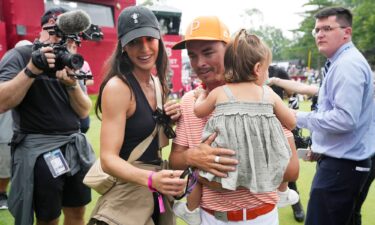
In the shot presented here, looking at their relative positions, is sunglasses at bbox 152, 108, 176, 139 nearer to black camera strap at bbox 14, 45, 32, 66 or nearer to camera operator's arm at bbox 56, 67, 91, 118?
camera operator's arm at bbox 56, 67, 91, 118

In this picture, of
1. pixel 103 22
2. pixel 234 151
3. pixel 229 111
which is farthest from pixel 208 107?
pixel 103 22

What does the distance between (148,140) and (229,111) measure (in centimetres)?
50

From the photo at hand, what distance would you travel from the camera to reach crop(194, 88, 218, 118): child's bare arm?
1.78 m

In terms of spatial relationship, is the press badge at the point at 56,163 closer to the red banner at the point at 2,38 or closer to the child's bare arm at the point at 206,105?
the child's bare arm at the point at 206,105

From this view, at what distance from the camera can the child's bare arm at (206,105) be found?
69.9 inches

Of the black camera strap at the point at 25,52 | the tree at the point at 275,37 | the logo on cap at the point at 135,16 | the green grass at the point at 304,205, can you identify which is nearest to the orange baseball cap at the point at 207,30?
the logo on cap at the point at 135,16

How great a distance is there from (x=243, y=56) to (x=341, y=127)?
4.11 ft

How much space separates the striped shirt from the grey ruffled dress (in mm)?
96

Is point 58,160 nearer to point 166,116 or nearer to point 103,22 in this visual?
point 166,116

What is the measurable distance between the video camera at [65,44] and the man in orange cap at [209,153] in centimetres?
72

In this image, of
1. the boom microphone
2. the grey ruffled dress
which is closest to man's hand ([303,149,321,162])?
the grey ruffled dress

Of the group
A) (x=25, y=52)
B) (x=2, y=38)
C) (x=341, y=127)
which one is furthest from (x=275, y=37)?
(x=25, y=52)

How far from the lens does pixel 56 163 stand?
2625 mm

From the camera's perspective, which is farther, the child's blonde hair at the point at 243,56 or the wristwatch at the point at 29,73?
the wristwatch at the point at 29,73
